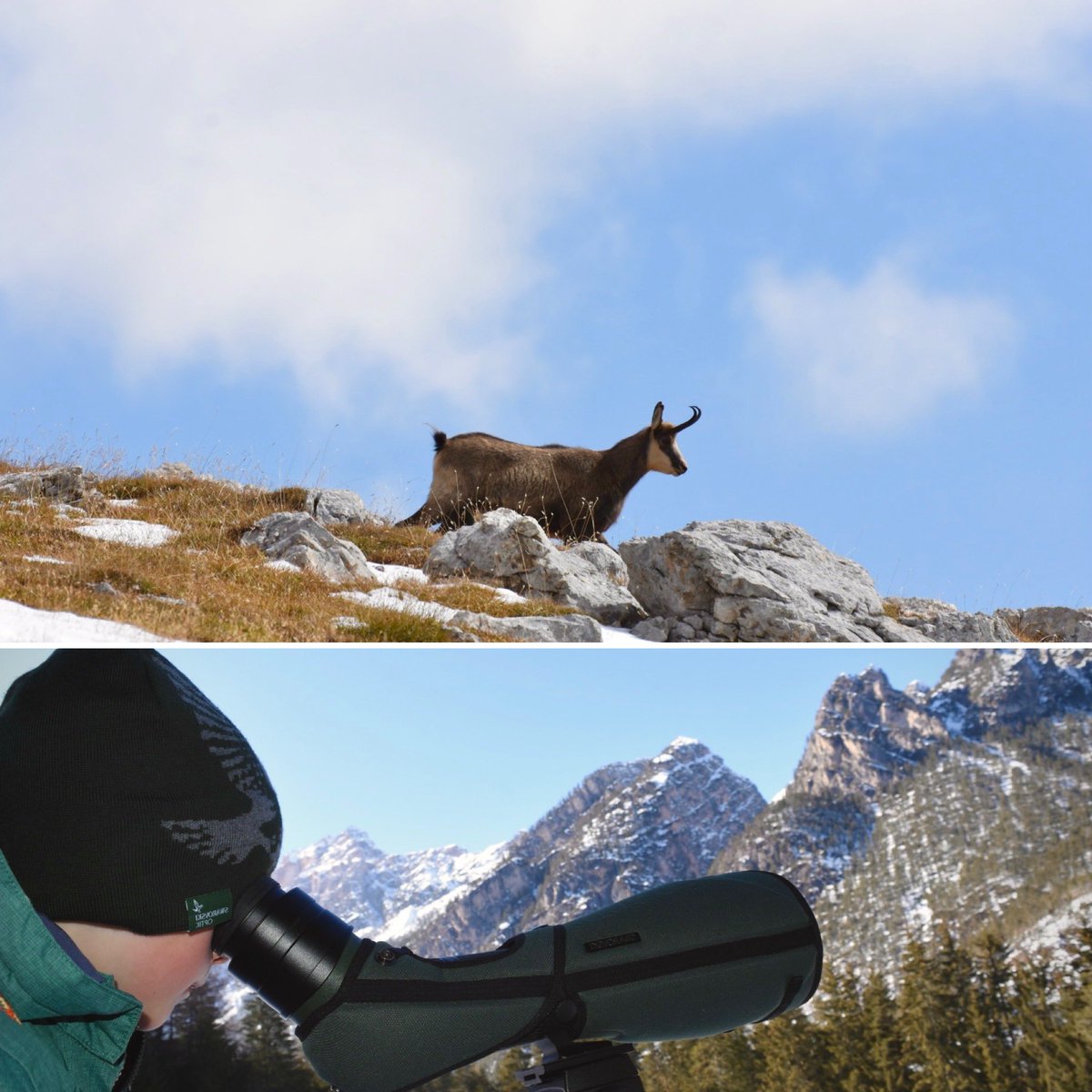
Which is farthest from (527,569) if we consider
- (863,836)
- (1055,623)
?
(863,836)

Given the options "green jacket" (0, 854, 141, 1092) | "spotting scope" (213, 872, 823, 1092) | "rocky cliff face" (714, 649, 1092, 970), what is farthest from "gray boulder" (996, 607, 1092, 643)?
"rocky cliff face" (714, 649, 1092, 970)

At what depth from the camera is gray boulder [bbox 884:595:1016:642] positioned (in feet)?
34.2

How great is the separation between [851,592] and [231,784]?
847 cm

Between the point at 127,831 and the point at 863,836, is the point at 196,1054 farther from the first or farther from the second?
the point at 863,836

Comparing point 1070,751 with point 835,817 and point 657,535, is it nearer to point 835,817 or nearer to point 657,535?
point 835,817

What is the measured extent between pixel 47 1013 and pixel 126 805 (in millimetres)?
298

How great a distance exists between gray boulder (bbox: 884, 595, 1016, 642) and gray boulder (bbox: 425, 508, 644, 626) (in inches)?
134

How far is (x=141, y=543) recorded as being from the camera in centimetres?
812

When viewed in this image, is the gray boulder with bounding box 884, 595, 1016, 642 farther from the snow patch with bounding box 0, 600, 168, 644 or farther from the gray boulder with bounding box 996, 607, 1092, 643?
the snow patch with bounding box 0, 600, 168, 644

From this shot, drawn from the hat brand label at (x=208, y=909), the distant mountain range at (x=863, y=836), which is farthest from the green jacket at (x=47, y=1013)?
the distant mountain range at (x=863, y=836)

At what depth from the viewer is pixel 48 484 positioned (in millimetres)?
11016

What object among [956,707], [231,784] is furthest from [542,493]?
[956,707]

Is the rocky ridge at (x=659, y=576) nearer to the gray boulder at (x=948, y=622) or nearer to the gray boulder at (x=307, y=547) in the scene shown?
the gray boulder at (x=307, y=547)

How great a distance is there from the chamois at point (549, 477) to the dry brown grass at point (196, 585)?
8.37 ft
